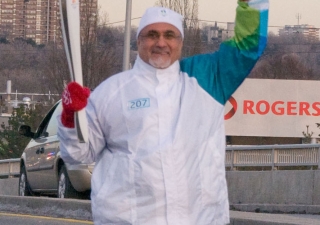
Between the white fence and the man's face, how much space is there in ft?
33.5

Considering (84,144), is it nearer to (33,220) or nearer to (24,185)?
(33,220)

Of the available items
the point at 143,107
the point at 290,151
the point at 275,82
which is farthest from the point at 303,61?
the point at 143,107

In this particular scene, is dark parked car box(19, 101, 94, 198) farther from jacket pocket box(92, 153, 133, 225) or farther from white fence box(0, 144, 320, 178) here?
jacket pocket box(92, 153, 133, 225)

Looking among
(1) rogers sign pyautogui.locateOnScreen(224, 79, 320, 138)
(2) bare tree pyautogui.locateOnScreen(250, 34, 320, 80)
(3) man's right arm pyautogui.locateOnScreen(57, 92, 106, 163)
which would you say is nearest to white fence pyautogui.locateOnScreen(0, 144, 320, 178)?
(3) man's right arm pyautogui.locateOnScreen(57, 92, 106, 163)

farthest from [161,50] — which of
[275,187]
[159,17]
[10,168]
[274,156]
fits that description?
[10,168]

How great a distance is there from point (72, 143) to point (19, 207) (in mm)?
8914

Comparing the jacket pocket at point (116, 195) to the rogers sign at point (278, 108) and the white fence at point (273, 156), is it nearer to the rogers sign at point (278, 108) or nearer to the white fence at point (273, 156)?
the white fence at point (273, 156)

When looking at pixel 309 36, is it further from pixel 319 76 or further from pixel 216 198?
pixel 216 198

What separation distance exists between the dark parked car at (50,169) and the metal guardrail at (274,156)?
350cm

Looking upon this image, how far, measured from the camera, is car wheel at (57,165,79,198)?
12695 millimetres

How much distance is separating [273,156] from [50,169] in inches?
158

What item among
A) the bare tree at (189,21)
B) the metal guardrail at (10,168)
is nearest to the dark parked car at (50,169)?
the metal guardrail at (10,168)

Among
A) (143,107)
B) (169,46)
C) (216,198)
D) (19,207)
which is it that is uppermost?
(169,46)

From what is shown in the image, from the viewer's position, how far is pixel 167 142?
13.0 ft
